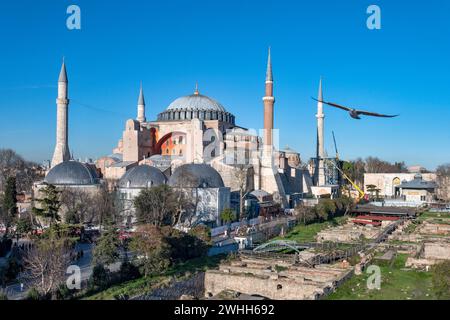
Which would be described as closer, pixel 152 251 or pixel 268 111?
pixel 152 251

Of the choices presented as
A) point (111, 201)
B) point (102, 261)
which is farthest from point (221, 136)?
point (102, 261)

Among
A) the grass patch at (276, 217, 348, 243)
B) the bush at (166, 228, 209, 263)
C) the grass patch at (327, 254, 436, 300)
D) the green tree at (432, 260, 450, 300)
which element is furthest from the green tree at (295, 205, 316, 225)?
the green tree at (432, 260, 450, 300)

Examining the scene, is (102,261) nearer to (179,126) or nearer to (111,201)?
(111,201)

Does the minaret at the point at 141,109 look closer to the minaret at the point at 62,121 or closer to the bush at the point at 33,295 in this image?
the minaret at the point at 62,121

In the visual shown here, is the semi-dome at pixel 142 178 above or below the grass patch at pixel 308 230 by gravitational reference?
above

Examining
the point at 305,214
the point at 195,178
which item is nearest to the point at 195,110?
the point at 195,178

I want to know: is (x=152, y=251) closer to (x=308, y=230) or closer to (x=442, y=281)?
(x=442, y=281)

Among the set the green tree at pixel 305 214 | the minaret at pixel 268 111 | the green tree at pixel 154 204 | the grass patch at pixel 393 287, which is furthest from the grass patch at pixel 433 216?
the green tree at pixel 154 204

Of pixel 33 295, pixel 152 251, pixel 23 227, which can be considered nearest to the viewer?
pixel 33 295

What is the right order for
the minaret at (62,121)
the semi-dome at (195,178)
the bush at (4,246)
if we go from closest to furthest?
1. the bush at (4,246)
2. the semi-dome at (195,178)
3. the minaret at (62,121)
